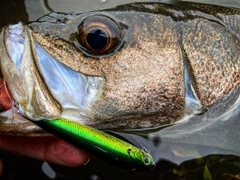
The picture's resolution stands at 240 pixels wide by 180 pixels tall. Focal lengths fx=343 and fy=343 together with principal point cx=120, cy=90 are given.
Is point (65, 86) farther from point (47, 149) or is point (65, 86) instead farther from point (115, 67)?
point (47, 149)

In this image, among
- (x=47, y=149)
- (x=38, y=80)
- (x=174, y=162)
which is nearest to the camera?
(x=38, y=80)

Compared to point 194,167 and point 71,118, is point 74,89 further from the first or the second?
point 194,167

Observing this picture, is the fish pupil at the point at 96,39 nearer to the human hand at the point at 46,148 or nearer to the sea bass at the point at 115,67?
the sea bass at the point at 115,67

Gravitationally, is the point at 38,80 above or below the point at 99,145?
above

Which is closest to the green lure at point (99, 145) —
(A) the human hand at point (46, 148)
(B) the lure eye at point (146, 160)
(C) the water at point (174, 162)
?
(B) the lure eye at point (146, 160)

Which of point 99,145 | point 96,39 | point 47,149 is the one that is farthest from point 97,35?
point 47,149

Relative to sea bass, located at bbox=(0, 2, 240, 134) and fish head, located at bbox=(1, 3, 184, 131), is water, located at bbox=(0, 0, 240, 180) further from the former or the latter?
fish head, located at bbox=(1, 3, 184, 131)

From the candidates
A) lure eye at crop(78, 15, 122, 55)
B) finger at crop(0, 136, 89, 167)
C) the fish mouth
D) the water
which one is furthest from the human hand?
lure eye at crop(78, 15, 122, 55)
